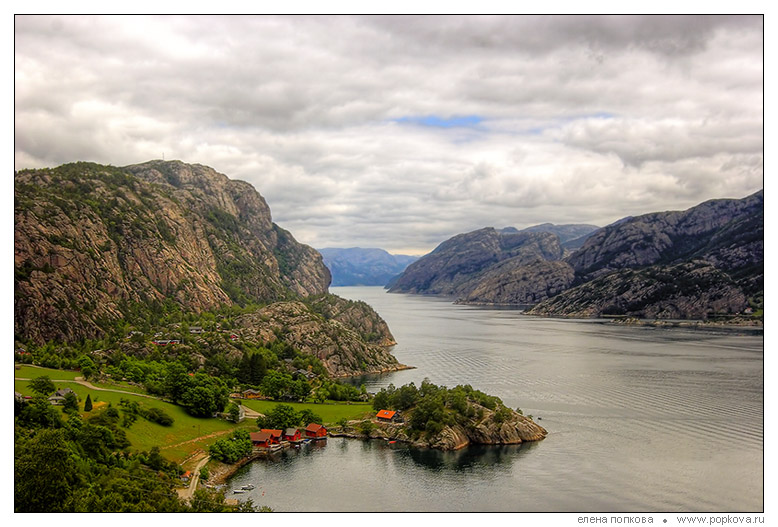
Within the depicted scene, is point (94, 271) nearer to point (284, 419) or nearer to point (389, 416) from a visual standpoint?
point (284, 419)

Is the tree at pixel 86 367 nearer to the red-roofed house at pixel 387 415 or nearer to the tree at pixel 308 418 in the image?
the tree at pixel 308 418

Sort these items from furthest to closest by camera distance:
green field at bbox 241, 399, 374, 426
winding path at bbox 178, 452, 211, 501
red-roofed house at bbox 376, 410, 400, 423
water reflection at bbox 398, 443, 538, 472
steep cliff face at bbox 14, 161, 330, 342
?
steep cliff face at bbox 14, 161, 330, 342, green field at bbox 241, 399, 374, 426, red-roofed house at bbox 376, 410, 400, 423, water reflection at bbox 398, 443, 538, 472, winding path at bbox 178, 452, 211, 501

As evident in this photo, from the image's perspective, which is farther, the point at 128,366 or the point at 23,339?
the point at 23,339

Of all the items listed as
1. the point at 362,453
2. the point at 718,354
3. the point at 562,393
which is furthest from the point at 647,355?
the point at 362,453

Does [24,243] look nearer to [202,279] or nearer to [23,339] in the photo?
[23,339]

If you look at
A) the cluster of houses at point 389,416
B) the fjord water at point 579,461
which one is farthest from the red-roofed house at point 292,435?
the cluster of houses at point 389,416

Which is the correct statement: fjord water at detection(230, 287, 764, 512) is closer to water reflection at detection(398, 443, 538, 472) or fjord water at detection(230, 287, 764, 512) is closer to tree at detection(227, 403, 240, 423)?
water reflection at detection(398, 443, 538, 472)

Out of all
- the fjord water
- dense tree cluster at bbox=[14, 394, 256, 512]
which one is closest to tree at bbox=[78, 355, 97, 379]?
dense tree cluster at bbox=[14, 394, 256, 512]
